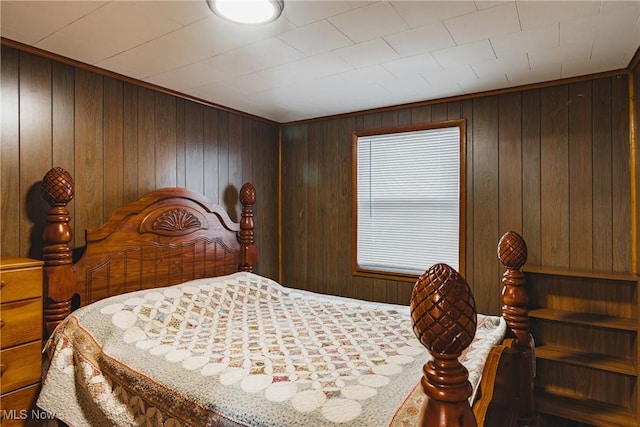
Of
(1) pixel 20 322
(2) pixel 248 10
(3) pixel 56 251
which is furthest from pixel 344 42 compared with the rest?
(1) pixel 20 322

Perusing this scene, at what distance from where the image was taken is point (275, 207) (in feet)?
12.7

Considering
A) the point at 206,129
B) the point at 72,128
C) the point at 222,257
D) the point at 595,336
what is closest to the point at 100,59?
the point at 72,128

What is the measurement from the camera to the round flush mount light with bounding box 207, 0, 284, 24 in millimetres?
1631

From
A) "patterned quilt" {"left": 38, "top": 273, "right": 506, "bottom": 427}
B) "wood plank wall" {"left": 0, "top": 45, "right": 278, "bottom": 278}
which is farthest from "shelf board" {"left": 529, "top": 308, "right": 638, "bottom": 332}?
"wood plank wall" {"left": 0, "top": 45, "right": 278, "bottom": 278}

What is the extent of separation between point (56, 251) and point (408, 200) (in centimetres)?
247

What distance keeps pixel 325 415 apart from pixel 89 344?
132 centimetres

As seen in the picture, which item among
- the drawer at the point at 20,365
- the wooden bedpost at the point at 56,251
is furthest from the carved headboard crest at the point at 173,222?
the drawer at the point at 20,365

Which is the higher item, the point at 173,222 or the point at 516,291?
the point at 173,222

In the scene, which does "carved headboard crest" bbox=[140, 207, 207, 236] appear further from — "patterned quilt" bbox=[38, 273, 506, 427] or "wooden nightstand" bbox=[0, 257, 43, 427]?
"wooden nightstand" bbox=[0, 257, 43, 427]

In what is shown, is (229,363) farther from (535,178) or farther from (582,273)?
(535,178)

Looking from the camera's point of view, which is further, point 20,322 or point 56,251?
point 56,251

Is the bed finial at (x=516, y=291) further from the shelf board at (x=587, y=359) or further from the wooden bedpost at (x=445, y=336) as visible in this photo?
the wooden bedpost at (x=445, y=336)

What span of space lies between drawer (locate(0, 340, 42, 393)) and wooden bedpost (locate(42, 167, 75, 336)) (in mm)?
164

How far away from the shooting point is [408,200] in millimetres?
3248
